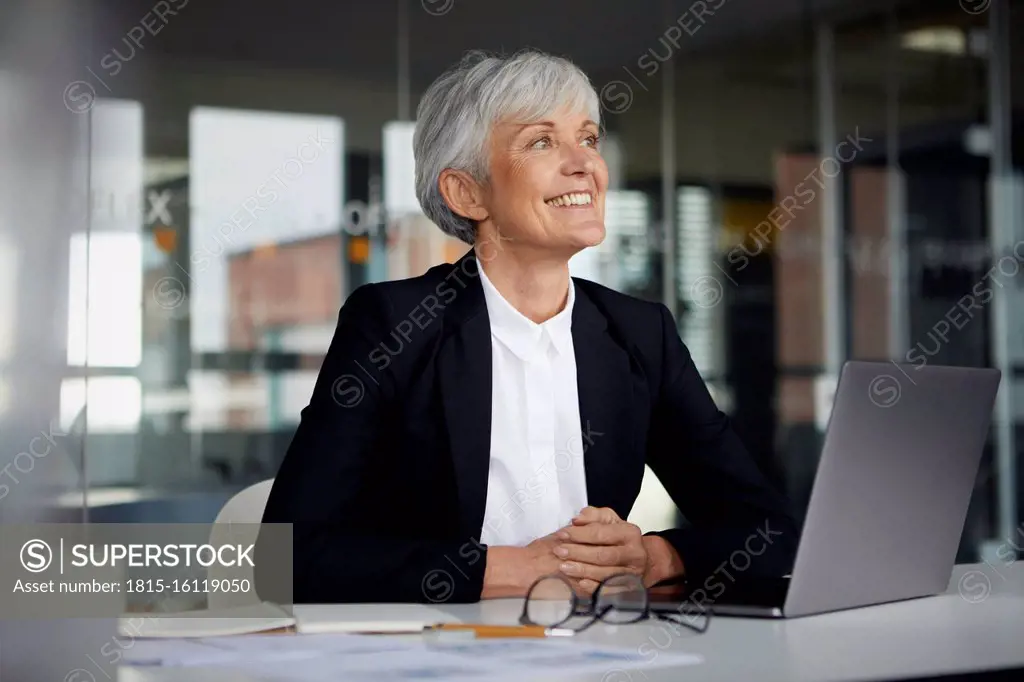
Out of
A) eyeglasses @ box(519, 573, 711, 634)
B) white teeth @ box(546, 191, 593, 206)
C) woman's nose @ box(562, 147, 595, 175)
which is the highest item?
woman's nose @ box(562, 147, 595, 175)

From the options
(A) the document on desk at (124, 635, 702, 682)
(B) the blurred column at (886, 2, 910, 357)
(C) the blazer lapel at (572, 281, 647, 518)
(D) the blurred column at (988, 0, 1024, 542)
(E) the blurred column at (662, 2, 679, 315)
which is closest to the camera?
(A) the document on desk at (124, 635, 702, 682)

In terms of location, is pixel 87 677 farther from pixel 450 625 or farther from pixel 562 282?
pixel 562 282

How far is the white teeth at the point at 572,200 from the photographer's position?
90.0 inches

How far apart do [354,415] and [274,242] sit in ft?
9.72

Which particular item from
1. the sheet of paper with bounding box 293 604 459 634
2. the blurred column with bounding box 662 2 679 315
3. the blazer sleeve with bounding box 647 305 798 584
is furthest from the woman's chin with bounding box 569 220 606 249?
the blurred column with bounding box 662 2 679 315

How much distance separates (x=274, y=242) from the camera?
4.94 meters

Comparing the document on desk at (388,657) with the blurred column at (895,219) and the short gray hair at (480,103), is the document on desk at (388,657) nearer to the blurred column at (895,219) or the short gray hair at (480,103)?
the short gray hair at (480,103)

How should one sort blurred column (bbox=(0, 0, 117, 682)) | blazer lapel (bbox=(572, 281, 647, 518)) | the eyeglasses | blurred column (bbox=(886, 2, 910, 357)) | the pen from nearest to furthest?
the pen, the eyeglasses, blazer lapel (bbox=(572, 281, 647, 518)), blurred column (bbox=(0, 0, 117, 682)), blurred column (bbox=(886, 2, 910, 357))

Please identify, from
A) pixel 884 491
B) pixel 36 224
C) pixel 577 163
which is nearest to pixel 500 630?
pixel 884 491

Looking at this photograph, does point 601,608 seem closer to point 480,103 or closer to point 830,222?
point 480,103

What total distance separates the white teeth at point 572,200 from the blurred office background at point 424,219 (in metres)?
2.81

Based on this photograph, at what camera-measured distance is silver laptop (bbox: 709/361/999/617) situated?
146 centimetres

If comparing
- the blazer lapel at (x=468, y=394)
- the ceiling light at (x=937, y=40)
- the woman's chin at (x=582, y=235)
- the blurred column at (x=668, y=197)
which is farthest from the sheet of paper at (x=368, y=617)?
the ceiling light at (x=937, y=40)

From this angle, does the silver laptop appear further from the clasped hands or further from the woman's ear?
the woman's ear
